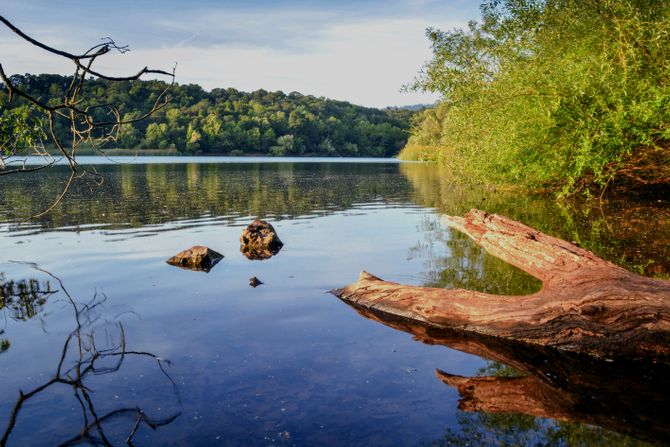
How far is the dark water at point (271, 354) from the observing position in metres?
6.32

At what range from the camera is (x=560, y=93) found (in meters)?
18.1

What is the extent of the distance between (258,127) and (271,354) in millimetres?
131574

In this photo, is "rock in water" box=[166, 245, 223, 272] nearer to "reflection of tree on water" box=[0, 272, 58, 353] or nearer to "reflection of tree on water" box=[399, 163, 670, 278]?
"reflection of tree on water" box=[0, 272, 58, 353]

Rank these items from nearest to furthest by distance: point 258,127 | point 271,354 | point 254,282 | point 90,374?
point 90,374 < point 271,354 < point 254,282 < point 258,127

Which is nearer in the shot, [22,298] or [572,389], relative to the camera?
[572,389]

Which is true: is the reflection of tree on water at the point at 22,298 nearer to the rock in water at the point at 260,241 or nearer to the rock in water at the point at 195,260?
the rock in water at the point at 195,260

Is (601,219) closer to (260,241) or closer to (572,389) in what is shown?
(260,241)

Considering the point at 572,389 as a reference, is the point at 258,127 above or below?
above

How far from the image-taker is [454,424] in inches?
252

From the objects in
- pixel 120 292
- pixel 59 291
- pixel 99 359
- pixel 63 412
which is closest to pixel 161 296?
pixel 120 292

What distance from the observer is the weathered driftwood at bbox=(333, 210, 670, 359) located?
7926mm

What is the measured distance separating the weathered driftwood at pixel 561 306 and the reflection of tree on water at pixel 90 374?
4.55 metres

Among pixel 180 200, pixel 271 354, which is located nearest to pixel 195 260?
pixel 271 354

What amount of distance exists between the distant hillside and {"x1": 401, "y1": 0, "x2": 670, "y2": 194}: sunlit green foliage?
94.0 m
